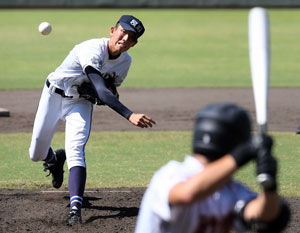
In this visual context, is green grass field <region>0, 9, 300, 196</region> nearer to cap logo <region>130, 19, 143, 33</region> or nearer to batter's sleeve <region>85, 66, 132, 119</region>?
batter's sleeve <region>85, 66, 132, 119</region>

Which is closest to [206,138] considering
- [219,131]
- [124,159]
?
[219,131]

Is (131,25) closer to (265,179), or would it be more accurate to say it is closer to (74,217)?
(74,217)

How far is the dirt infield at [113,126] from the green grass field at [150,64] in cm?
54

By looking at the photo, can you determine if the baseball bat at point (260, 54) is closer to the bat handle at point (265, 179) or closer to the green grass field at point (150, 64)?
the bat handle at point (265, 179)

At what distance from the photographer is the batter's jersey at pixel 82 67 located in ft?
19.8

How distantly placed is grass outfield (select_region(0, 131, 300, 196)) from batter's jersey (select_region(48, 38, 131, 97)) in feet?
4.63

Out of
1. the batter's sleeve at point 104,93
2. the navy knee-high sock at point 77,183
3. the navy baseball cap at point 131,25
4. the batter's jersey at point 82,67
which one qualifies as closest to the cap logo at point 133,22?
the navy baseball cap at point 131,25

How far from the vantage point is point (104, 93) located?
560 centimetres

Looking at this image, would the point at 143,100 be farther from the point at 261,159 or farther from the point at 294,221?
the point at 261,159

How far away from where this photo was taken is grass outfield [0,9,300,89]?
53.1 feet

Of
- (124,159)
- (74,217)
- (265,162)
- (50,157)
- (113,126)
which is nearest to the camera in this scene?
(265,162)

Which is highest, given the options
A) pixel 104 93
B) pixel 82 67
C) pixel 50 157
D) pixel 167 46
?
pixel 82 67

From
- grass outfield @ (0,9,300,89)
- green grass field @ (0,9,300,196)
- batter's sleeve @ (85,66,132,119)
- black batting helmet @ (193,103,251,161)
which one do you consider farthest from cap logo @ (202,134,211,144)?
grass outfield @ (0,9,300,89)

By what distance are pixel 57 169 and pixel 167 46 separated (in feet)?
49.7
